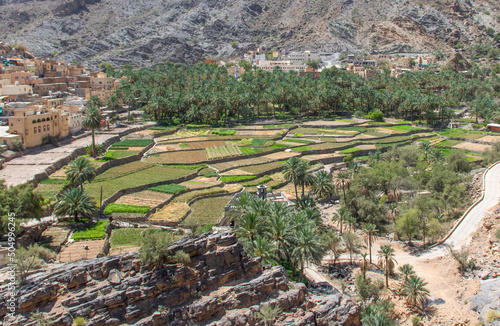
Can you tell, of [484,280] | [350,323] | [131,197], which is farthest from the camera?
[131,197]

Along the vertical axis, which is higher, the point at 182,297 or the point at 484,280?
the point at 182,297

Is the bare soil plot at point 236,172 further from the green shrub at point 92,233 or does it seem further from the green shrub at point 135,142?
the green shrub at point 92,233

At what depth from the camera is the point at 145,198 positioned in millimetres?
61188

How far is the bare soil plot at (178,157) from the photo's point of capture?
8125 cm

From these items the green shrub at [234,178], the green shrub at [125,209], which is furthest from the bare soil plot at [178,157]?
the green shrub at [125,209]

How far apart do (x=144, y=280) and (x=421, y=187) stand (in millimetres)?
54150

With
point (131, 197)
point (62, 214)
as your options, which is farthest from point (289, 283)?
point (131, 197)

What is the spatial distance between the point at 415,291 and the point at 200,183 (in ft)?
130

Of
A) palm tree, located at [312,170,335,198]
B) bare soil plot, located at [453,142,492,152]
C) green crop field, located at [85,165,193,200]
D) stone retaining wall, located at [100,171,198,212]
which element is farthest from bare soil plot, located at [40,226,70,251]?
bare soil plot, located at [453,142,492,152]

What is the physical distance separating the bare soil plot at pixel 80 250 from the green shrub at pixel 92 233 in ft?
3.12

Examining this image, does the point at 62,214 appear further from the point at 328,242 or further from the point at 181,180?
the point at 328,242

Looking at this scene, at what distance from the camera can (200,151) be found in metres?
89.3

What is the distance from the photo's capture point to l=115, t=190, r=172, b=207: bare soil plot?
5887 centimetres

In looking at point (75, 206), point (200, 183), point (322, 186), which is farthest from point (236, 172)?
point (75, 206)
